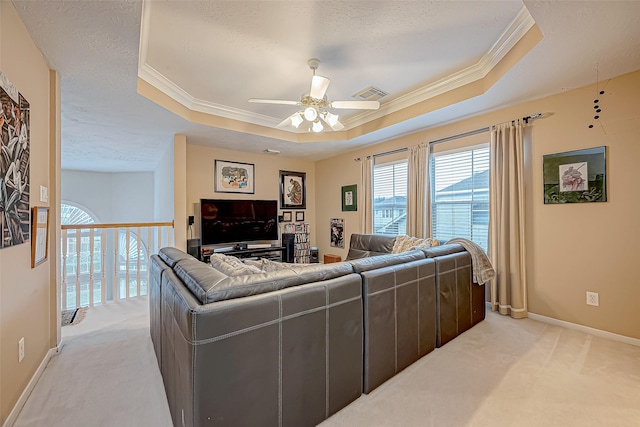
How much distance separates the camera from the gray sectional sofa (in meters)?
1.18

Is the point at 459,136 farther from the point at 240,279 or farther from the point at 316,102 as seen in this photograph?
the point at 240,279

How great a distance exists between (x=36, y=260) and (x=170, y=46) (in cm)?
196

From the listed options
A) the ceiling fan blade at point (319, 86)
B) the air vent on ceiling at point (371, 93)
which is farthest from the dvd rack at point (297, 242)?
the ceiling fan blade at point (319, 86)

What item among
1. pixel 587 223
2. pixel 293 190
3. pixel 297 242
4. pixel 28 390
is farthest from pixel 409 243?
pixel 28 390

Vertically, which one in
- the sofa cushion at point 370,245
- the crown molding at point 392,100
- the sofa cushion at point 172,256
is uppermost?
the crown molding at point 392,100

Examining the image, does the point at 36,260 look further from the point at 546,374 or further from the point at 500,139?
the point at 500,139

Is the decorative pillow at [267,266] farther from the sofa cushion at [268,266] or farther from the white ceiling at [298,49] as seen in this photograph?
the white ceiling at [298,49]

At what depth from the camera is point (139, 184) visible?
7.48m

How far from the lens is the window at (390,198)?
4.54 meters

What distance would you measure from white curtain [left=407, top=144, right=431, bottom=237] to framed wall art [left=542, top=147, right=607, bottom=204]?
134 cm

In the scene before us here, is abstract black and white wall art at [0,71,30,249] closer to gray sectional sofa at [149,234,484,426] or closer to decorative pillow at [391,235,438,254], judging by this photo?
gray sectional sofa at [149,234,484,426]

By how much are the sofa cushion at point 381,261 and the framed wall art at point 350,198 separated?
9.70 feet

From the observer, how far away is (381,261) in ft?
6.61

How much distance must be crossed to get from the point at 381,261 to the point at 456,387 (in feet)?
3.15
